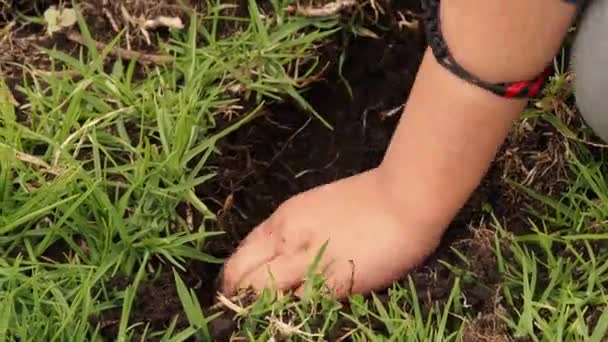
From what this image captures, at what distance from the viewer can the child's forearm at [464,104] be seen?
1.16 metres

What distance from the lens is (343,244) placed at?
1.41 m

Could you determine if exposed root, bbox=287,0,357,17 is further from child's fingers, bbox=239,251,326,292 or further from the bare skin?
child's fingers, bbox=239,251,326,292

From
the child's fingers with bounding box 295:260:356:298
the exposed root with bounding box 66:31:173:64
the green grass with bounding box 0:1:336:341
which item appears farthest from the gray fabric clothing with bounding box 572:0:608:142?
the exposed root with bounding box 66:31:173:64

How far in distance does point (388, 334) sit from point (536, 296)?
0.69ft

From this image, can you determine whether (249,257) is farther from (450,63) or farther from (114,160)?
(450,63)

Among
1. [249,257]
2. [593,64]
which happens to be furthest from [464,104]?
[249,257]

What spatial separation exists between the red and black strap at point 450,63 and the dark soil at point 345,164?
0.93 ft

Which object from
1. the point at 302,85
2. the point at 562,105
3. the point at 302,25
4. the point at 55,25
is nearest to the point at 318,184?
the point at 302,85

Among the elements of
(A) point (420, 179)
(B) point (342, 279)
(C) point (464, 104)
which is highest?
(C) point (464, 104)

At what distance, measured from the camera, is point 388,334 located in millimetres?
1363

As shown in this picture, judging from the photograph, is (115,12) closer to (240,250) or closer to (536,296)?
(240,250)

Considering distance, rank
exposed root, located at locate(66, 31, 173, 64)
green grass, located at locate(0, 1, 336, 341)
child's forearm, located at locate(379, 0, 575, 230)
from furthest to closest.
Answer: exposed root, located at locate(66, 31, 173, 64), green grass, located at locate(0, 1, 336, 341), child's forearm, located at locate(379, 0, 575, 230)

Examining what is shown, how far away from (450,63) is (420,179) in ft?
0.60

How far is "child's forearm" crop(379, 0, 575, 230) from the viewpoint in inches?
45.7
